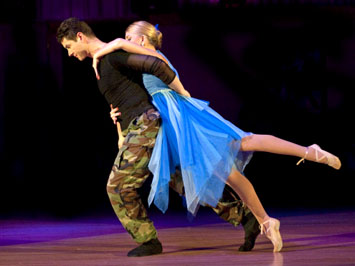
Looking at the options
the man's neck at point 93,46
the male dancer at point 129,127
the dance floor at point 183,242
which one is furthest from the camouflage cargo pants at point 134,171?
the man's neck at point 93,46

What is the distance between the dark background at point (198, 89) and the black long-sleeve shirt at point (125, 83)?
9.45ft

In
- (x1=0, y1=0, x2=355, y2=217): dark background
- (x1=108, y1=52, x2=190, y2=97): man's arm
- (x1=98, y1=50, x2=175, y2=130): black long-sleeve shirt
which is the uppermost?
(x1=108, y1=52, x2=190, y2=97): man's arm

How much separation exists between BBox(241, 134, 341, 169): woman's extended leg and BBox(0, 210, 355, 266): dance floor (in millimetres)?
433

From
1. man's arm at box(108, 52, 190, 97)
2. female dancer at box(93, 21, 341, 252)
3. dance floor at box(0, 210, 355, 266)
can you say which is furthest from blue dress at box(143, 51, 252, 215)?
dance floor at box(0, 210, 355, 266)

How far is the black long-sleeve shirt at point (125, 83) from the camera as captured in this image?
2.87 meters

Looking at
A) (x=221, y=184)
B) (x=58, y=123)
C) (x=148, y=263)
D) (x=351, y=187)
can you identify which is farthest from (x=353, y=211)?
(x=58, y=123)

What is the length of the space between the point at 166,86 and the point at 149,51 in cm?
24

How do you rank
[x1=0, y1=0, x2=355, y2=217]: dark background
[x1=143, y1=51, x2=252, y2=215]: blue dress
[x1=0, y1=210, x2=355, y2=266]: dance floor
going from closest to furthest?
[x1=0, y1=210, x2=355, y2=266]: dance floor → [x1=143, y1=51, x2=252, y2=215]: blue dress → [x1=0, y1=0, x2=355, y2=217]: dark background

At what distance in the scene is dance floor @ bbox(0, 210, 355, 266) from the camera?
2.78 meters

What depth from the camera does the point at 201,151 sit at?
295cm

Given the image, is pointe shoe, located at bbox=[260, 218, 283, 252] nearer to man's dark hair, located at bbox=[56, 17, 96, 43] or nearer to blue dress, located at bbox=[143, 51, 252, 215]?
blue dress, located at bbox=[143, 51, 252, 215]

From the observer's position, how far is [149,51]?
293cm

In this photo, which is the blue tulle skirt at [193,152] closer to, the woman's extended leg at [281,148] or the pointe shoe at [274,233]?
the woman's extended leg at [281,148]

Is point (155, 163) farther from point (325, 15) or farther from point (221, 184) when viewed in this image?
point (325, 15)
